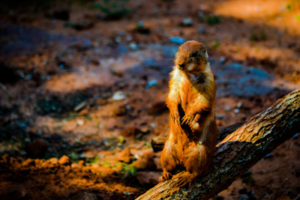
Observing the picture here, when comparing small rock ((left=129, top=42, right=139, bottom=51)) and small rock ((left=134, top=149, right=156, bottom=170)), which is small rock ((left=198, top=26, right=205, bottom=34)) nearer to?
small rock ((left=129, top=42, right=139, bottom=51))

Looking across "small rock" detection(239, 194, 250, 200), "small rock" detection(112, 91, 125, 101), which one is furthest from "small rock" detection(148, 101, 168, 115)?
"small rock" detection(239, 194, 250, 200)

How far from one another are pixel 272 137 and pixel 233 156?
0.48m

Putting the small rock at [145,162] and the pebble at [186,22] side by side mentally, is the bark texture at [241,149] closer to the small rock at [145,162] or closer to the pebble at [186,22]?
the small rock at [145,162]

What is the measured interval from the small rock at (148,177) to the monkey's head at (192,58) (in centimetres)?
176

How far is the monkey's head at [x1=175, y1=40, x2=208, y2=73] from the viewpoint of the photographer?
2424mm

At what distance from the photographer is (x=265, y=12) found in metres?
7.80

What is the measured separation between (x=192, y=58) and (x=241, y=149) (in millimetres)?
1083

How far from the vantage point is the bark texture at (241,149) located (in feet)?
8.62

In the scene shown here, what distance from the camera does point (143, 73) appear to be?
591 centimetres

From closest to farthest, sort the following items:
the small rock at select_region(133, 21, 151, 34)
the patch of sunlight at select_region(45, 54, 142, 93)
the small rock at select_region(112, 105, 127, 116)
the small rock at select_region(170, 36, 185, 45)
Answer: the small rock at select_region(112, 105, 127, 116) < the patch of sunlight at select_region(45, 54, 142, 93) < the small rock at select_region(170, 36, 185, 45) < the small rock at select_region(133, 21, 151, 34)

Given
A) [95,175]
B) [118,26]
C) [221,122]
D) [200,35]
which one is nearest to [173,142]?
[95,175]

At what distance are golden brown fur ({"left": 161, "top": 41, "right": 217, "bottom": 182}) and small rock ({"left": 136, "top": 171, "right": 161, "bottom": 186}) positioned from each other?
992 mm

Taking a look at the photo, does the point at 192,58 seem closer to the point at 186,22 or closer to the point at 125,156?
the point at 125,156

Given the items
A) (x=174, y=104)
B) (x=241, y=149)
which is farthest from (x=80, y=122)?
(x=241, y=149)
